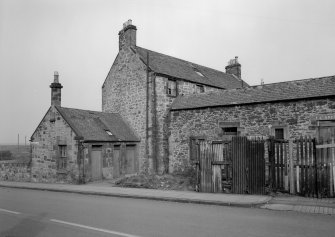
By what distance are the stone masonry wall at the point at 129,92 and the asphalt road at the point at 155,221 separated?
482 inches

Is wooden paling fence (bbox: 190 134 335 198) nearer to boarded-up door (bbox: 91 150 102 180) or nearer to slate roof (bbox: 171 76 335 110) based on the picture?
slate roof (bbox: 171 76 335 110)

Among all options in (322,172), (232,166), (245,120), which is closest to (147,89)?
(245,120)

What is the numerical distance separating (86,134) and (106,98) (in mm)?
7620

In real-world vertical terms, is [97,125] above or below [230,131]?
above

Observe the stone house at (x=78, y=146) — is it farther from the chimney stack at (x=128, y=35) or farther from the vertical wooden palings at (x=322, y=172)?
the vertical wooden palings at (x=322, y=172)

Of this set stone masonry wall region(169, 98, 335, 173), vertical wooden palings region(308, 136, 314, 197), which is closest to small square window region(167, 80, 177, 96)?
stone masonry wall region(169, 98, 335, 173)

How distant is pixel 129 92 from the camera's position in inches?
965

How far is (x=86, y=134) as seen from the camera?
19781 millimetres

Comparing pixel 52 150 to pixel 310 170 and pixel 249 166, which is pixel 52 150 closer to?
pixel 249 166

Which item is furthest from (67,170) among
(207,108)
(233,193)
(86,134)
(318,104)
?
(318,104)

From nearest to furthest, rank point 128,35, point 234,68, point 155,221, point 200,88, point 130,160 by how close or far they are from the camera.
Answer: point 155,221
point 130,160
point 128,35
point 200,88
point 234,68

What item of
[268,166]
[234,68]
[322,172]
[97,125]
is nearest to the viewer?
[322,172]

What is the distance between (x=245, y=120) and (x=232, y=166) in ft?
18.5

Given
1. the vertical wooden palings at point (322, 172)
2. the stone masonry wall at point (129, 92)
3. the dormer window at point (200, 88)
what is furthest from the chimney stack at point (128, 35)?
the vertical wooden palings at point (322, 172)
